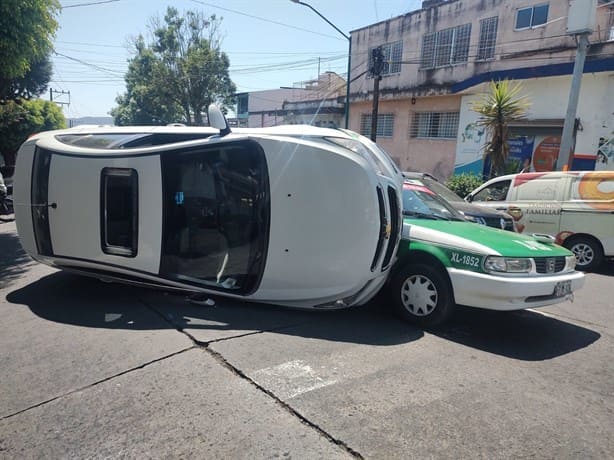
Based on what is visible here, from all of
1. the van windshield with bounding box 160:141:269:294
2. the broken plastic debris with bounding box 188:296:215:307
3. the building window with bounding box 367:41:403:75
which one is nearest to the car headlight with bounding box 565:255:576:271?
the van windshield with bounding box 160:141:269:294

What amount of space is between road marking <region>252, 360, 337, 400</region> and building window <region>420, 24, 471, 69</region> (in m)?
19.9

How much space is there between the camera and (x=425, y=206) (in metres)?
5.95

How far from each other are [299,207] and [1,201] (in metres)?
11.3

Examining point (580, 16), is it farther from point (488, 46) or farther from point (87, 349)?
point (87, 349)

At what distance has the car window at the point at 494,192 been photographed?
9656mm

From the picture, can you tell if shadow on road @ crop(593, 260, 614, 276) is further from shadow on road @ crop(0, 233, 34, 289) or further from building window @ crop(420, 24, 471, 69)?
building window @ crop(420, 24, 471, 69)

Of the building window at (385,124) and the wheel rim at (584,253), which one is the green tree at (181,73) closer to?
the building window at (385,124)

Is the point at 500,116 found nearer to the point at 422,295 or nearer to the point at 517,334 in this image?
the point at 517,334

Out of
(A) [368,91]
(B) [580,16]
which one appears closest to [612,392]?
(B) [580,16]

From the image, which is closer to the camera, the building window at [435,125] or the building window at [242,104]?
the building window at [435,125]

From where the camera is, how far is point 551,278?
4543 millimetres

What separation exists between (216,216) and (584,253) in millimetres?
6894

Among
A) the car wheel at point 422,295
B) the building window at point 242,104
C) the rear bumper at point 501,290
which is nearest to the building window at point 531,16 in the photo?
the rear bumper at point 501,290

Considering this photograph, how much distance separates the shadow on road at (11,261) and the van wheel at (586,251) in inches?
363
